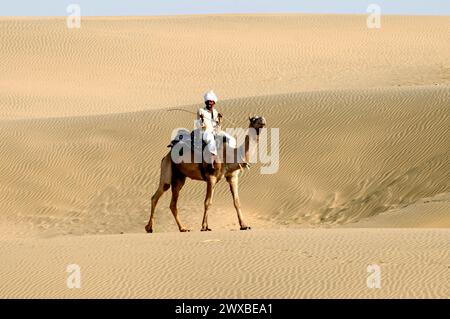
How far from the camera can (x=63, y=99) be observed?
46969 mm

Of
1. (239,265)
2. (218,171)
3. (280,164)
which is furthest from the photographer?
(280,164)

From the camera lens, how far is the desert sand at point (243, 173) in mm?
14750

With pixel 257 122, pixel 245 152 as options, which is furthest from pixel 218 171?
pixel 257 122

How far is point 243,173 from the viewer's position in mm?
27531

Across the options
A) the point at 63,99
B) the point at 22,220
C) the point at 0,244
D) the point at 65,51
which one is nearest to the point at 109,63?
the point at 65,51

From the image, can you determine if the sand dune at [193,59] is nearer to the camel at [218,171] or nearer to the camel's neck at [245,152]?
the camel at [218,171]

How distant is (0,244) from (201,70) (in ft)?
121

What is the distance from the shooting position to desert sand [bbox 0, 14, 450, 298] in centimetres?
1475

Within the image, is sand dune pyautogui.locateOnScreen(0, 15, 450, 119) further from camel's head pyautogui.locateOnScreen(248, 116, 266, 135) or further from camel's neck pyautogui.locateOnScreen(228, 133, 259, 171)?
camel's head pyautogui.locateOnScreen(248, 116, 266, 135)

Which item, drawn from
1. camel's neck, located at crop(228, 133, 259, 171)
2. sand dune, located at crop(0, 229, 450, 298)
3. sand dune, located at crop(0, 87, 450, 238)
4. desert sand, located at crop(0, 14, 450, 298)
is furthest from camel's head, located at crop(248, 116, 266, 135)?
sand dune, located at crop(0, 87, 450, 238)

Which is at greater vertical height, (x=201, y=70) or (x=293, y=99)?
(x=201, y=70)

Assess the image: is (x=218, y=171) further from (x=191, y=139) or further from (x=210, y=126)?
(x=210, y=126)

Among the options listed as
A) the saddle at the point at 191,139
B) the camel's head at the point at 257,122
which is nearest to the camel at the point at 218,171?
the camel's head at the point at 257,122

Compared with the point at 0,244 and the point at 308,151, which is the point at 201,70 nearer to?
the point at 308,151
